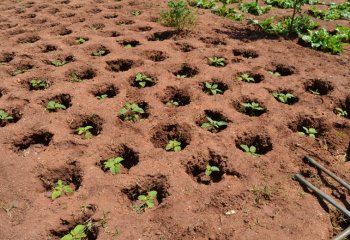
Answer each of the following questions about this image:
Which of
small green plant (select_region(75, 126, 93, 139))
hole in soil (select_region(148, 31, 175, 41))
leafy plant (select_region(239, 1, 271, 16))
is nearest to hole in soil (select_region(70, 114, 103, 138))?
small green plant (select_region(75, 126, 93, 139))

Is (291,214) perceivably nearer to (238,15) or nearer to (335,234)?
(335,234)

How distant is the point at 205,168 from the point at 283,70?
2.32 meters

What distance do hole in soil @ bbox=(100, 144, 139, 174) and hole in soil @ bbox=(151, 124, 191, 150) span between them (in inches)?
11.4

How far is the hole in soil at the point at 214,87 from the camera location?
14.6 feet

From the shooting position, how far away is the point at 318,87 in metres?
4.60

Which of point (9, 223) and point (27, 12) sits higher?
point (27, 12)

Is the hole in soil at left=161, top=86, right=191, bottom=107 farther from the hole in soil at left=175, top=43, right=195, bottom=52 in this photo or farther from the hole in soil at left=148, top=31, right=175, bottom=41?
the hole in soil at left=148, top=31, right=175, bottom=41

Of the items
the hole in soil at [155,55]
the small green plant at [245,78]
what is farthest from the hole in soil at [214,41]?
the small green plant at [245,78]

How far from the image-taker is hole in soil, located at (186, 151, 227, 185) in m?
3.27

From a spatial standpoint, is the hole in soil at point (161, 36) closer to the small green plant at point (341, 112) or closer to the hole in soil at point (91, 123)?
the hole in soil at point (91, 123)

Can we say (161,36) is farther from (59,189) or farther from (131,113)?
(59,189)

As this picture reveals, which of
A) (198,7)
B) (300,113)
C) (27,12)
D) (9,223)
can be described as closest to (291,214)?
(300,113)

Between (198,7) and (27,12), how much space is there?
3.44 m

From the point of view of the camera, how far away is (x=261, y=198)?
300 cm
